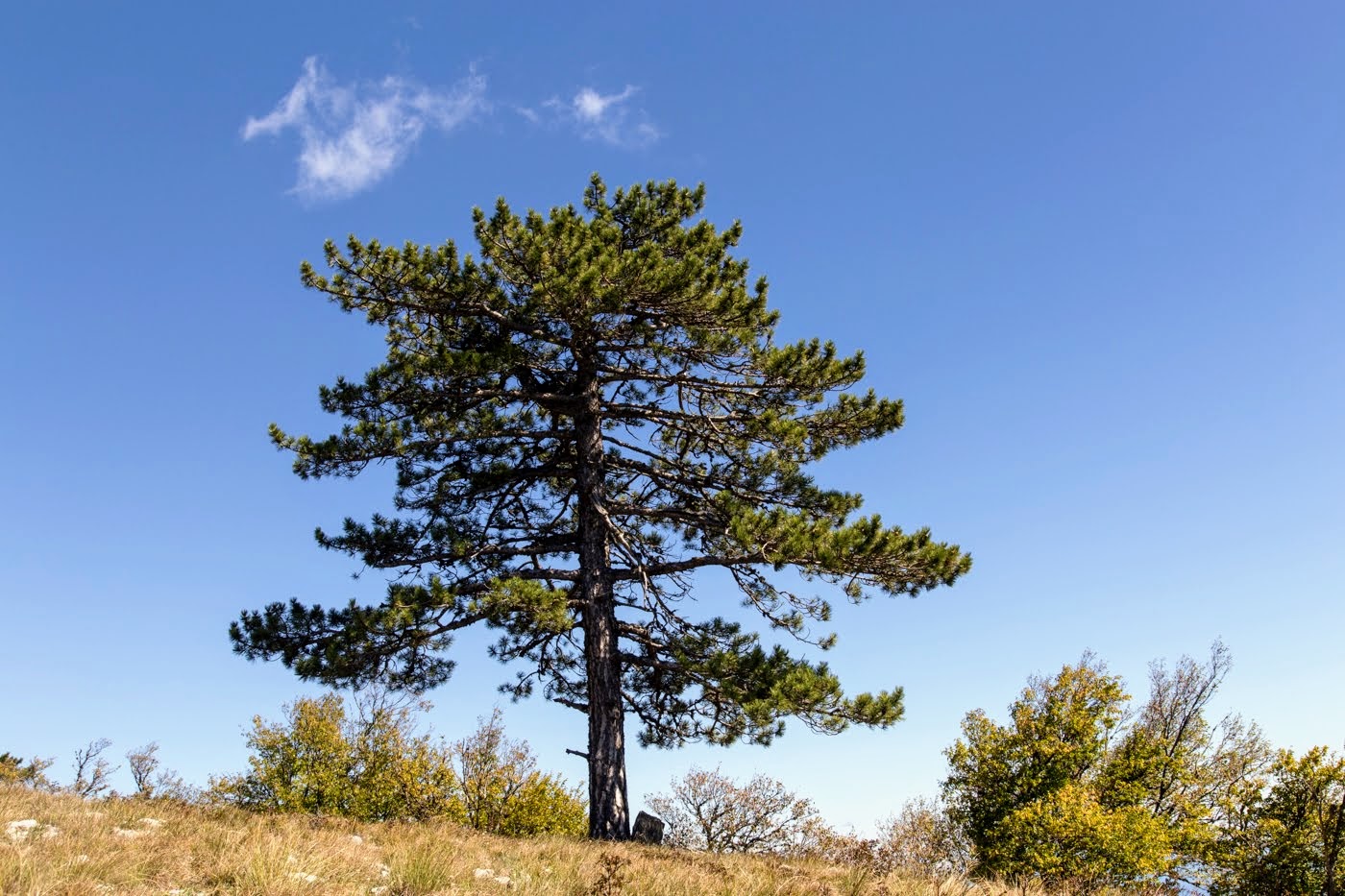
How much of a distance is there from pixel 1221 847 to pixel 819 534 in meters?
19.0

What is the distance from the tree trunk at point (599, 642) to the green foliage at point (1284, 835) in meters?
18.1

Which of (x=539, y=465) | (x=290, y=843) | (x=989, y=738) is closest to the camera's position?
(x=290, y=843)

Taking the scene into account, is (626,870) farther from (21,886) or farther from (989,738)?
(989,738)

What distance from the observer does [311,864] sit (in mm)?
5902

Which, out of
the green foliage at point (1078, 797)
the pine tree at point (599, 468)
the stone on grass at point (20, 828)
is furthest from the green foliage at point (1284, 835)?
the stone on grass at point (20, 828)

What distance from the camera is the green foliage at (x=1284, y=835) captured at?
19438 mm

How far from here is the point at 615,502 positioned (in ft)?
47.9

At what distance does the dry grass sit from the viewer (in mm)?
5391

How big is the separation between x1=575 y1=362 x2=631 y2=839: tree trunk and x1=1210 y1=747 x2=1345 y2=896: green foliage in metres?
18.1

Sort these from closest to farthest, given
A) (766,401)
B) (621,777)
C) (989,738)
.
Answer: (621,777)
(766,401)
(989,738)

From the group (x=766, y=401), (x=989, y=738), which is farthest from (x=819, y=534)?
(x=989, y=738)

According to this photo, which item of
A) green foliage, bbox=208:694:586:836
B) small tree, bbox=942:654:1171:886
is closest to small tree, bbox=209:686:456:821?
green foliage, bbox=208:694:586:836

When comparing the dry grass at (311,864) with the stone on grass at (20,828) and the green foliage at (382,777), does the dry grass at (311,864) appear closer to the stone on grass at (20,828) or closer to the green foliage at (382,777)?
the stone on grass at (20,828)

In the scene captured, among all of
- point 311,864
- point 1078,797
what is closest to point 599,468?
point 311,864
